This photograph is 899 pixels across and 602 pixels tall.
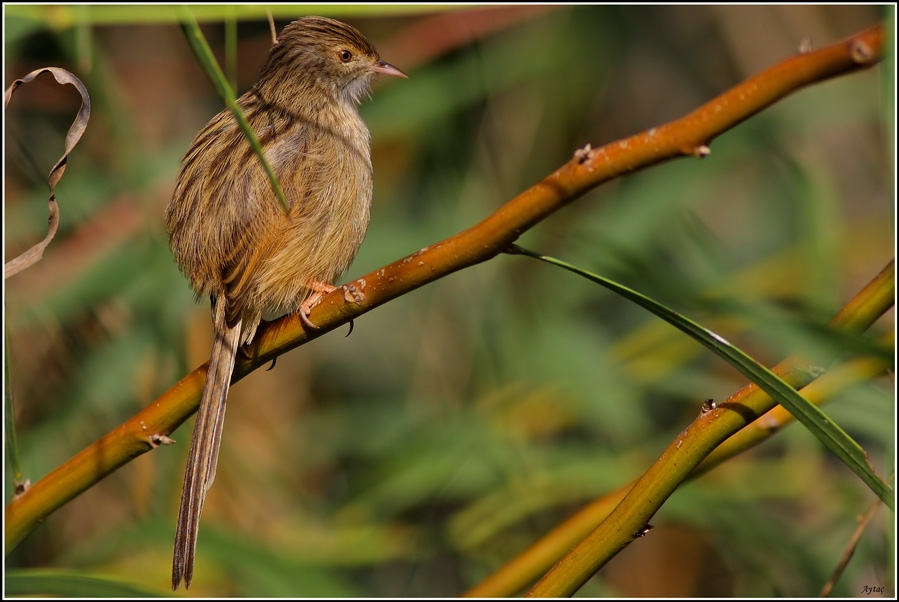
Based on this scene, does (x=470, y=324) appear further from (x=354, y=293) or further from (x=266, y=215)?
(x=354, y=293)

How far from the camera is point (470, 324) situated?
4.57m

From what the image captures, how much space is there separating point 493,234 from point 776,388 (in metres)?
0.54

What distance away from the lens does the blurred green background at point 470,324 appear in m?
3.83

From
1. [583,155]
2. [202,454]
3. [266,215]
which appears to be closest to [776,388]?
[583,155]

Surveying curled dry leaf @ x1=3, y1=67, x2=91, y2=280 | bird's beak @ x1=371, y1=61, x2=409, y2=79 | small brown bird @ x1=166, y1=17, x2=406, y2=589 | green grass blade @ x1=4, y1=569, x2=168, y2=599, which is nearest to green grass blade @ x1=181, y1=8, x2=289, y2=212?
curled dry leaf @ x1=3, y1=67, x2=91, y2=280

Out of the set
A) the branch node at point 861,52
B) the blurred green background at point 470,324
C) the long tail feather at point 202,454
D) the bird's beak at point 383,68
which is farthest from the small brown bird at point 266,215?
the branch node at point 861,52

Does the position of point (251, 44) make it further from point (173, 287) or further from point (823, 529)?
point (823, 529)

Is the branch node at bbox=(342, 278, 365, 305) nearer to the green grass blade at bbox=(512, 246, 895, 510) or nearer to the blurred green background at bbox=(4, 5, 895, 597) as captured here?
the green grass blade at bbox=(512, 246, 895, 510)

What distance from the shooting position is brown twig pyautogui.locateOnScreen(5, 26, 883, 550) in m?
1.27

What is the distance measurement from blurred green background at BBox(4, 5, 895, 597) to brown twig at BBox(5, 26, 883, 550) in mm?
1004

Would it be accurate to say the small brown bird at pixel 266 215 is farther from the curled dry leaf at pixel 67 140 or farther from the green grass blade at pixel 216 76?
the green grass blade at pixel 216 76

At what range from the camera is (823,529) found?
4.34m

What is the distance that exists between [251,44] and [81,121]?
2903 millimetres

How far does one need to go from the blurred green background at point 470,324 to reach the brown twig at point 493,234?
1.00 m
